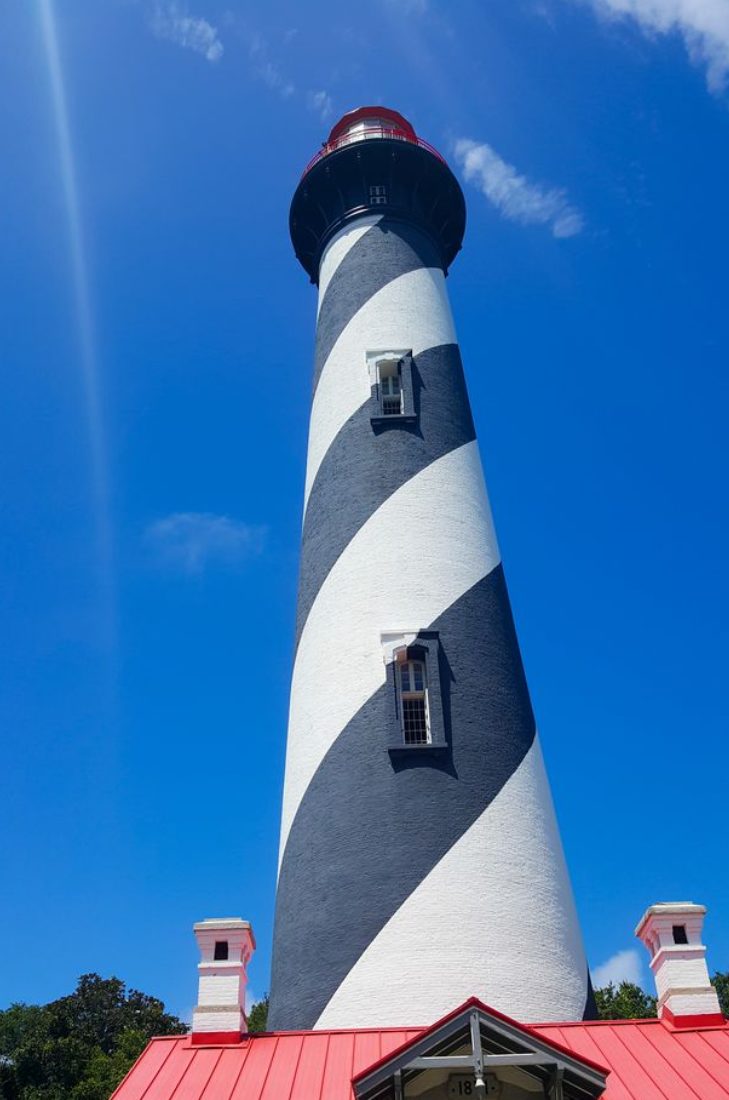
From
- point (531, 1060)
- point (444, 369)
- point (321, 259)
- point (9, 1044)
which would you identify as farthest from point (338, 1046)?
point (9, 1044)

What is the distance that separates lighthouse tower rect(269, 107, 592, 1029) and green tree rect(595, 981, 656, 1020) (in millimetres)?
18783

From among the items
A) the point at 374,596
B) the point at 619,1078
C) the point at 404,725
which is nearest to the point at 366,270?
the point at 374,596

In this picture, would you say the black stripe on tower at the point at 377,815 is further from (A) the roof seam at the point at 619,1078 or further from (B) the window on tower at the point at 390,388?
(B) the window on tower at the point at 390,388

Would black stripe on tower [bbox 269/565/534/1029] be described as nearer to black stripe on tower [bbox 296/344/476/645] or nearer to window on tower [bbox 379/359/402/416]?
black stripe on tower [bbox 296/344/476/645]

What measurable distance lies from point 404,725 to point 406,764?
1.87 ft

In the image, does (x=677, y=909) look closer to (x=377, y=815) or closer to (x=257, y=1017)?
(x=377, y=815)

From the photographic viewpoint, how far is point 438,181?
715 inches

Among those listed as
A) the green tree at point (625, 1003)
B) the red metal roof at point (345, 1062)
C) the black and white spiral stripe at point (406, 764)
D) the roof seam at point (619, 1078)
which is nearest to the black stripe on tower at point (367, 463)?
the black and white spiral stripe at point (406, 764)

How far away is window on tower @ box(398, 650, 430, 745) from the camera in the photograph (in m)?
12.2

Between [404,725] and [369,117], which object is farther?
[369,117]

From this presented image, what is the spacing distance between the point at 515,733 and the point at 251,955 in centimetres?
405

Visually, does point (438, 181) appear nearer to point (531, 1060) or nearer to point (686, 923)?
point (686, 923)

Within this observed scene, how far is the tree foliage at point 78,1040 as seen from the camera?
3180 centimetres

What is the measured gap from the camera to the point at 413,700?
12.4 meters
